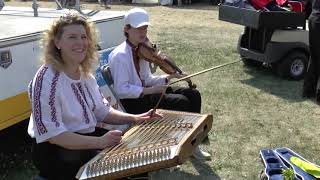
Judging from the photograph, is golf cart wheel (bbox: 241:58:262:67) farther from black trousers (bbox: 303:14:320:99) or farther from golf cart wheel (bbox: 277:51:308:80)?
black trousers (bbox: 303:14:320:99)

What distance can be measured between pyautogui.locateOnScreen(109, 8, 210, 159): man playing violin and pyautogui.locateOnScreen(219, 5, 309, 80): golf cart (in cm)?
309

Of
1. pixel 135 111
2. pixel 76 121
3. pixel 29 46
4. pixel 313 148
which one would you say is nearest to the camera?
pixel 76 121

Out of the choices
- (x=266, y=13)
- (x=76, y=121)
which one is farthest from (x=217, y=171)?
(x=266, y=13)

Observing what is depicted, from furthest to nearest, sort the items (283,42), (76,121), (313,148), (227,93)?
1. (283,42)
2. (227,93)
3. (313,148)
4. (76,121)

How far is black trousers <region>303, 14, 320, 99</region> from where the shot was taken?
18.8 ft

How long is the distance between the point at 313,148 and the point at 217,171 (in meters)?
1.07

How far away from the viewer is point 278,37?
22.9 ft

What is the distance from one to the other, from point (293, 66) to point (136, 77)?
3.88m

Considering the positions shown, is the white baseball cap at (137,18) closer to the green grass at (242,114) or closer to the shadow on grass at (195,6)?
the green grass at (242,114)

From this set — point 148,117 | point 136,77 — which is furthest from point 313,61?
point 148,117

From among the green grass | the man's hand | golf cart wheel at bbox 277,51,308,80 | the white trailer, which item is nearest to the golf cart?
golf cart wheel at bbox 277,51,308,80

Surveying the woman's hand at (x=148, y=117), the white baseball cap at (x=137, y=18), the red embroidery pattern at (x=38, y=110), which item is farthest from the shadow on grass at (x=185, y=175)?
the red embroidery pattern at (x=38, y=110)

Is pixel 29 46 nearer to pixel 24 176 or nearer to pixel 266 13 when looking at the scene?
pixel 24 176

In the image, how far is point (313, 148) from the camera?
463 centimetres
